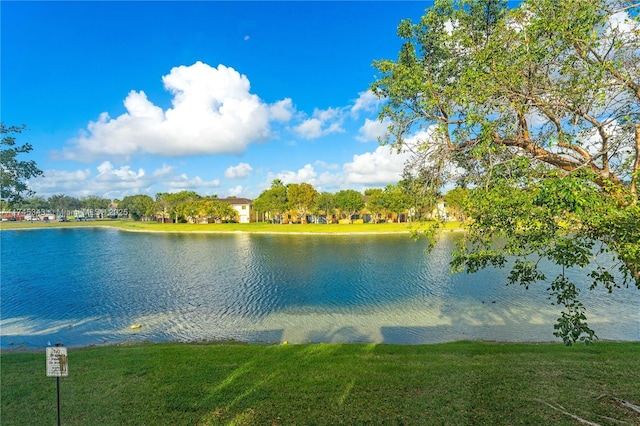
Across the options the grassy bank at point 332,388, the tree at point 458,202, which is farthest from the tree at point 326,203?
the tree at point 458,202

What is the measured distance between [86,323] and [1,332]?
3.13 m

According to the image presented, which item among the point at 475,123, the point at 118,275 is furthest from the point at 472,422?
the point at 118,275

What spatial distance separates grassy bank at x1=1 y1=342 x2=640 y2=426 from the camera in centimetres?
554

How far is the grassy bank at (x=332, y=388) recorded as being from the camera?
554 centimetres

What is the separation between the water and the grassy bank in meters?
4.20

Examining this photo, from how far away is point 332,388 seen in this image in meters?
6.58

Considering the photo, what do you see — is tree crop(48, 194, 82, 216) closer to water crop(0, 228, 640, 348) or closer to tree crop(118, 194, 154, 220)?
tree crop(118, 194, 154, 220)

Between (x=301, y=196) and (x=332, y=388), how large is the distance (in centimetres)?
6894

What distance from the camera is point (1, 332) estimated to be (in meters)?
14.3

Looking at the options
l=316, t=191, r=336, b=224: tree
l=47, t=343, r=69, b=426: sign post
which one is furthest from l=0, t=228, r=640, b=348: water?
l=316, t=191, r=336, b=224: tree

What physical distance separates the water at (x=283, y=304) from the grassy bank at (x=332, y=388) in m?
4.20

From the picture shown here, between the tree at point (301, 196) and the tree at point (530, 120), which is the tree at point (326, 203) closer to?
the tree at point (301, 196)

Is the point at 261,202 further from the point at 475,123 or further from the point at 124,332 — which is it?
the point at 475,123

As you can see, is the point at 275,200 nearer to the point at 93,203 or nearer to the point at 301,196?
the point at 301,196
